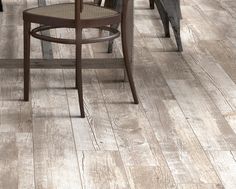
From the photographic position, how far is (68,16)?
341cm

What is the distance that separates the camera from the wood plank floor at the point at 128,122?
112 inches

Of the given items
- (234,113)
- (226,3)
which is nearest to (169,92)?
(234,113)

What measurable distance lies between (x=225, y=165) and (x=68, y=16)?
1.03 metres

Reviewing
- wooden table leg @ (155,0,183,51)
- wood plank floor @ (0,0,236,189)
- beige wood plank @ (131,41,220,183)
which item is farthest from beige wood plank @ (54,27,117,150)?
wooden table leg @ (155,0,183,51)

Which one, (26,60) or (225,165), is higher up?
(26,60)

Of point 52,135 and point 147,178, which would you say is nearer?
point 147,178

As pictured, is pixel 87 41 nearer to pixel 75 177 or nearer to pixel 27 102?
pixel 27 102

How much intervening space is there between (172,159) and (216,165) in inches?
7.1

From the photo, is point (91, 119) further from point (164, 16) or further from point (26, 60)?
point (164, 16)

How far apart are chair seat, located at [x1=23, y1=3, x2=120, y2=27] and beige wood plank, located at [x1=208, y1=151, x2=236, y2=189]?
0.82 metres

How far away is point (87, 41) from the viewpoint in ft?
11.2

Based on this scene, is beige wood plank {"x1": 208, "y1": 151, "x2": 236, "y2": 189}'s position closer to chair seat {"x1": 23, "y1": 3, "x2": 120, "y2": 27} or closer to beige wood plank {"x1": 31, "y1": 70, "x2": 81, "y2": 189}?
beige wood plank {"x1": 31, "y1": 70, "x2": 81, "y2": 189}

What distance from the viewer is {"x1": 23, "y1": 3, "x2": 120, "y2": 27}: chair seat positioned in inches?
133

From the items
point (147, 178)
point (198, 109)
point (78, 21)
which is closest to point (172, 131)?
point (198, 109)
